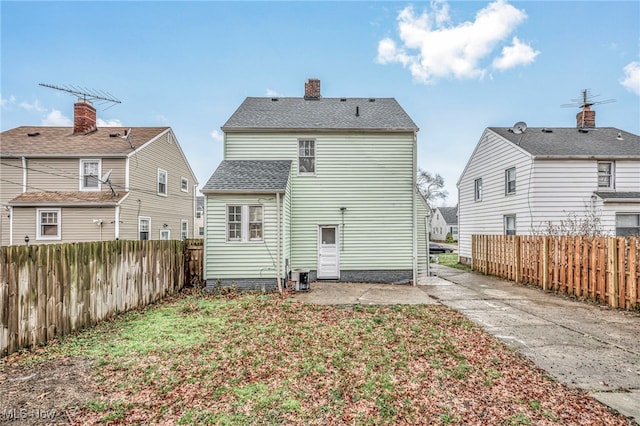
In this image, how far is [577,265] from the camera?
888 cm

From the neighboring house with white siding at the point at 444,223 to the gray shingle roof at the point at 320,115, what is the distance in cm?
4210

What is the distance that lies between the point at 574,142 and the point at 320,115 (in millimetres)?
12239

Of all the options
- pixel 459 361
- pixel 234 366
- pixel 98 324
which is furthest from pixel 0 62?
pixel 459 361

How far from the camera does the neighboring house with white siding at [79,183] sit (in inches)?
566

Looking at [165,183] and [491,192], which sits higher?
[165,183]

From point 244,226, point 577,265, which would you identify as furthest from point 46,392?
point 577,265

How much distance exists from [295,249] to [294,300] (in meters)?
3.11

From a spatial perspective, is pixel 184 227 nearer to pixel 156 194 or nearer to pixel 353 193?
pixel 156 194

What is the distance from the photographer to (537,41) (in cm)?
1426

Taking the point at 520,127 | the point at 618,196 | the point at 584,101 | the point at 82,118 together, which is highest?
the point at 584,101

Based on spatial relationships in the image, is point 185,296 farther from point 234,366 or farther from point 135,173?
point 135,173

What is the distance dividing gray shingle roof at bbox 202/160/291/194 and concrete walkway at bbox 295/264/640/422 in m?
3.75

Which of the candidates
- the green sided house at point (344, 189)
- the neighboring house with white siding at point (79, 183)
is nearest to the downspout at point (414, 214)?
the green sided house at point (344, 189)

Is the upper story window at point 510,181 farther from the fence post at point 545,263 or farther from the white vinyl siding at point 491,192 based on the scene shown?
the fence post at point 545,263
